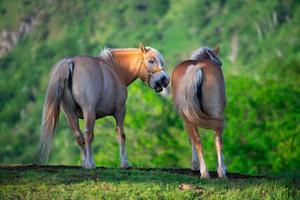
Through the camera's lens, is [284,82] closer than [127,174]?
No

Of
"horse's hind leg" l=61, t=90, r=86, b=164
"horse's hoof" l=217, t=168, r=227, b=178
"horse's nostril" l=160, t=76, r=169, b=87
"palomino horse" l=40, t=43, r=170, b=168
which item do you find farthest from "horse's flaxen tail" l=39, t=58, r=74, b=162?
"horse's hoof" l=217, t=168, r=227, b=178

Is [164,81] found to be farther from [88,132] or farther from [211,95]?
[88,132]

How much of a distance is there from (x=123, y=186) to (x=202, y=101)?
9.69ft

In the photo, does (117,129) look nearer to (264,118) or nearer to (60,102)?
(60,102)

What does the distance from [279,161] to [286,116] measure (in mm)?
7050

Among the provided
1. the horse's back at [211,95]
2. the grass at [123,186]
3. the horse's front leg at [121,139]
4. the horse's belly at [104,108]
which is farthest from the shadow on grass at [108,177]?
the horse's belly at [104,108]

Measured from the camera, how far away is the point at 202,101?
17.0m

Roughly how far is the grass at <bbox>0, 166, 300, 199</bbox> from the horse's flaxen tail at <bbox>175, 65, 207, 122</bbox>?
3.91 feet

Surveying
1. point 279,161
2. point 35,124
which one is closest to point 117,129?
point 279,161

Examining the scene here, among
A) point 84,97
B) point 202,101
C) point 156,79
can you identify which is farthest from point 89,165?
point 156,79

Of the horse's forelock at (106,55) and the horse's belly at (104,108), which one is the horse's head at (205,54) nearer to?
the horse's forelock at (106,55)

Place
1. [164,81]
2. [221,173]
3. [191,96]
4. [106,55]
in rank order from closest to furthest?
[191,96] → [221,173] → [106,55] → [164,81]

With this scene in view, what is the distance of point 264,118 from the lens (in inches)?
2500

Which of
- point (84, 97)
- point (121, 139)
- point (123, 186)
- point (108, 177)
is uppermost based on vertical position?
point (84, 97)
